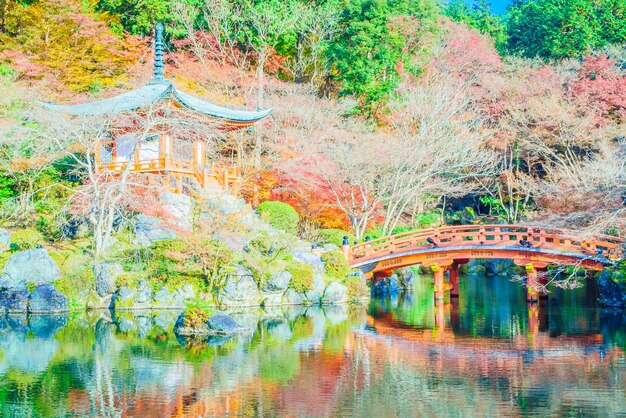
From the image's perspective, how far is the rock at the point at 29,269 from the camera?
21766mm

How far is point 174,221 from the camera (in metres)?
22.8

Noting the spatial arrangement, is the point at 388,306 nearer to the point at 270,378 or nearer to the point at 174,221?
the point at 174,221

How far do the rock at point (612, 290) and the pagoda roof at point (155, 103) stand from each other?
12.8m

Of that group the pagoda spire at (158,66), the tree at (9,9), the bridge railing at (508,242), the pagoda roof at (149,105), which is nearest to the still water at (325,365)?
the bridge railing at (508,242)

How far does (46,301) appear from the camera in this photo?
70.1 ft

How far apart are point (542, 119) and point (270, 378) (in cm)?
2161

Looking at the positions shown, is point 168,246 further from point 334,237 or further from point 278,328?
point 334,237

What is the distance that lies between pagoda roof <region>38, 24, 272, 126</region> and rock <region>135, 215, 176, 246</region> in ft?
11.9

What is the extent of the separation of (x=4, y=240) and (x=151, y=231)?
14.9 ft

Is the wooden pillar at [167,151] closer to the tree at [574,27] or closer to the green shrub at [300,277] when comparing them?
the green shrub at [300,277]

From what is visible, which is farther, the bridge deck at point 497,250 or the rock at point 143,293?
the rock at point 143,293

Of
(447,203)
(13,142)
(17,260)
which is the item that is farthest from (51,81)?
(447,203)

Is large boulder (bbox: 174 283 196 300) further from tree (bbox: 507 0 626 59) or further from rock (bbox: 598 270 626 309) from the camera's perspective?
tree (bbox: 507 0 626 59)

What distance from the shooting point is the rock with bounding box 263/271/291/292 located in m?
22.5
